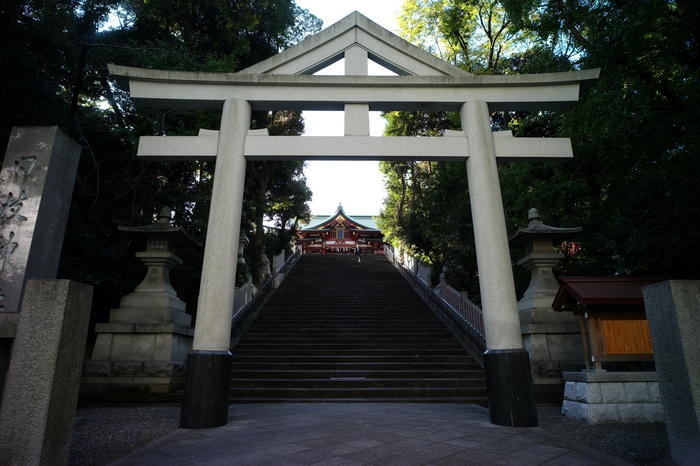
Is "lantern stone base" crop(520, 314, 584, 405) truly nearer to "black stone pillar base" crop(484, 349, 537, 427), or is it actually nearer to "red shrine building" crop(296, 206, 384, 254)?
"black stone pillar base" crop(484, 349, 537, 427)

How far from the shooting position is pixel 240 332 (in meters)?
10.4

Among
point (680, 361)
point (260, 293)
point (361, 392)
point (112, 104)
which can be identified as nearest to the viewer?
point (680, 361)

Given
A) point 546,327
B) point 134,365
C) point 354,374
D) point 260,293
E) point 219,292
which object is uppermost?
point 260,293

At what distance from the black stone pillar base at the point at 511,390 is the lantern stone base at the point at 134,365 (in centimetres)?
535

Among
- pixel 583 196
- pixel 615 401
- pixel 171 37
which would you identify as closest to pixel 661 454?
pixel 615 401

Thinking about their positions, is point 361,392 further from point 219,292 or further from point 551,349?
point 219,292

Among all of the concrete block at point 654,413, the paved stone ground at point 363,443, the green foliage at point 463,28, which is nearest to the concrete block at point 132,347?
the paved stone ground at point 363,443

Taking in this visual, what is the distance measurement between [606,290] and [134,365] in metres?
7.85

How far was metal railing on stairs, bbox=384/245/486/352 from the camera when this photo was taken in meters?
9.04

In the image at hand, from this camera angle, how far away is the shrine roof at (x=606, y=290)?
539cm

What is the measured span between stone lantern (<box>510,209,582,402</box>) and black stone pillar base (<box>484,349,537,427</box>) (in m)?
2.16

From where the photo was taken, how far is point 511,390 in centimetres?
472

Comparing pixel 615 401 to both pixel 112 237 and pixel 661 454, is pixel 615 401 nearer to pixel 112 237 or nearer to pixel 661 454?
pixel 661 454

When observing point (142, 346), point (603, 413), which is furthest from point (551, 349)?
point (142, 346)
